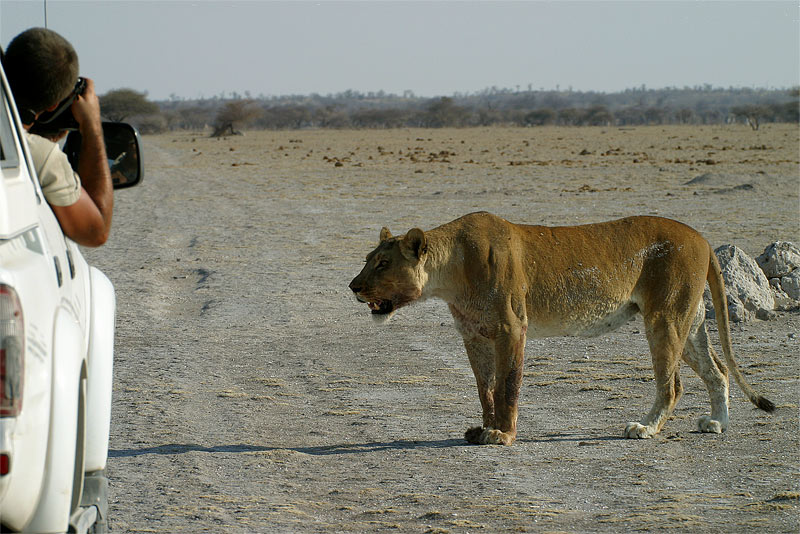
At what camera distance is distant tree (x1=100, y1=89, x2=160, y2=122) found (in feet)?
275

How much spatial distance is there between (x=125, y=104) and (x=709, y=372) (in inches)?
3298

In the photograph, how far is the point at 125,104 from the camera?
85.4 m

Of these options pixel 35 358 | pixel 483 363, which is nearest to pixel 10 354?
pixel 35 358

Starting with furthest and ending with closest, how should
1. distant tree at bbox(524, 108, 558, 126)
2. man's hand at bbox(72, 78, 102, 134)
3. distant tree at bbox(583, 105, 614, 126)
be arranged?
1. distant tree at bbox(583, 105, 614, 126)
2. distant tree at bbox(524, 108, 558, 126)
3. man's hand at bbox(72, 78, 102, 134)

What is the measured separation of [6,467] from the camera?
7.28ft

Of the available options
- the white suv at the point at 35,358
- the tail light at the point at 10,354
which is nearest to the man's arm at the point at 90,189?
the white suv at the point at 35,358

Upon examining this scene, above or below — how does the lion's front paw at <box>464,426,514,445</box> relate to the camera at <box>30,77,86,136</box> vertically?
below

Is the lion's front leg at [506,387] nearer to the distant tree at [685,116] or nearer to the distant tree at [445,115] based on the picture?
the distant tree at [445,115]

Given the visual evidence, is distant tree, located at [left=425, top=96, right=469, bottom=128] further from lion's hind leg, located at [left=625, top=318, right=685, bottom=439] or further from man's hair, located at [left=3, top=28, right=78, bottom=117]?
man's hair, located at [left=3, top=28, right=78, bottom=117]

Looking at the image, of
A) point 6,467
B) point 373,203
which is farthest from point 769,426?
point 373,203

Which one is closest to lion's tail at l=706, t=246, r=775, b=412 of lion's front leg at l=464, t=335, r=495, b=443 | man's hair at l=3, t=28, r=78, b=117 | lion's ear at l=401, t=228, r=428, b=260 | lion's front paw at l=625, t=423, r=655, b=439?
lion's front paw at l=625, t=423, r=655, b=439

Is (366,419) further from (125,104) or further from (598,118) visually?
(598,118)

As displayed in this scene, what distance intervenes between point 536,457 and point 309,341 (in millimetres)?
3912

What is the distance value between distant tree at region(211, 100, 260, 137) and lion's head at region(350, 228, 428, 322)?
69808 mm
